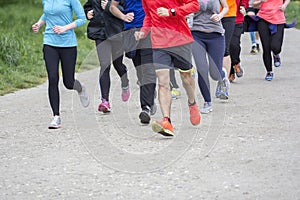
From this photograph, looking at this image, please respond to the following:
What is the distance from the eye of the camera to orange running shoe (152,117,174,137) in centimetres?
744

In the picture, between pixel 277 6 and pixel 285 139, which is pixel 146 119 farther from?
pixel 277 6

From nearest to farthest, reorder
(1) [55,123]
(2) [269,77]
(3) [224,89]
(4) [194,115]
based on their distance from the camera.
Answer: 1. (4) [194,115]
2. (1) [55,123]
3. (3) [224,89]
4. (2) [269,77]

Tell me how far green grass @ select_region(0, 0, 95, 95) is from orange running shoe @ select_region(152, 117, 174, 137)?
188 inches

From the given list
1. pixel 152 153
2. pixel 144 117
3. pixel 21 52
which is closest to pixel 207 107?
pixel 144 117

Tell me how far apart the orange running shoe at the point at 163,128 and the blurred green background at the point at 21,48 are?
15.9 feet

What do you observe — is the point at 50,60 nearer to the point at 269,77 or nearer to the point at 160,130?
the point at 160,130

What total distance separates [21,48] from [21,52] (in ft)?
0.97

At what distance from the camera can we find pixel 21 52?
1526 cm

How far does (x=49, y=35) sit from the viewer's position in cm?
834

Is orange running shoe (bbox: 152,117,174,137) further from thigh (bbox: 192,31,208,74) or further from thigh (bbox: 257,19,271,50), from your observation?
thigh (bbox: 257,19,271,50)

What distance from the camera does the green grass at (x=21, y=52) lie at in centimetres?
1280

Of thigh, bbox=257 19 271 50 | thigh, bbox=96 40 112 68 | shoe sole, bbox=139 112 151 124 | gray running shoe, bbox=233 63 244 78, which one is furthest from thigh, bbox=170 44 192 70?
thigh, bbox=257 19 271 50

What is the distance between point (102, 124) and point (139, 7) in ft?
4.60

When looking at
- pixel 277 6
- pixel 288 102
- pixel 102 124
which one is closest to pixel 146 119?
pixel 102 124
